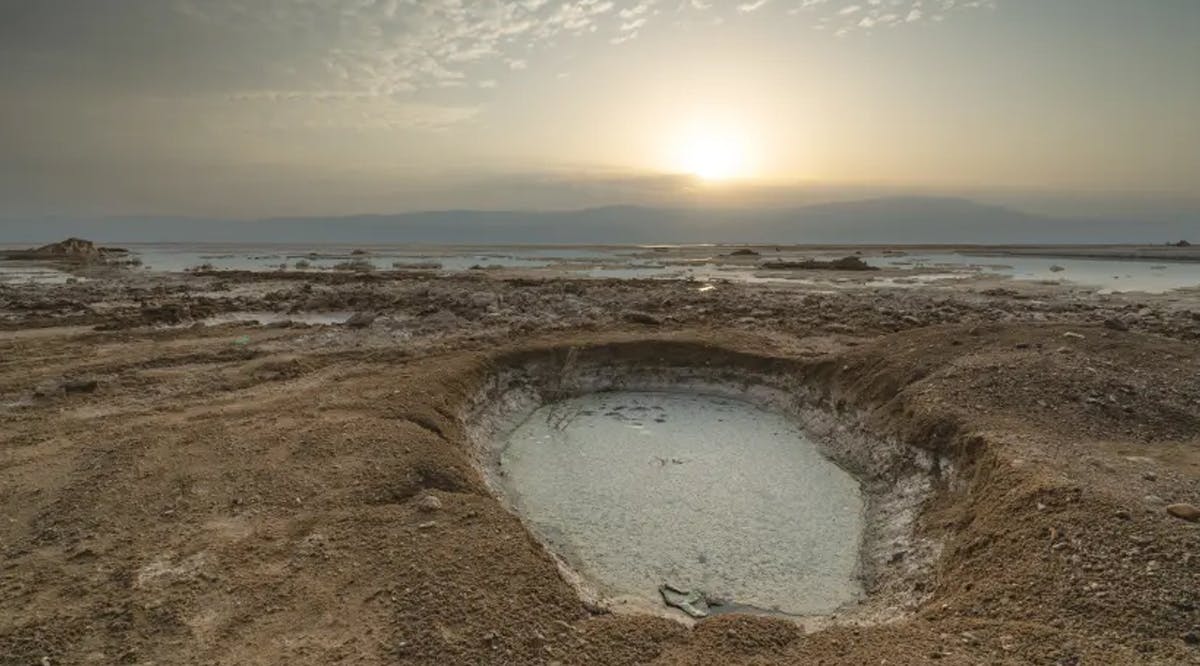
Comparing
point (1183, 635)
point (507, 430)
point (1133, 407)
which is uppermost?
point (1133, 407)

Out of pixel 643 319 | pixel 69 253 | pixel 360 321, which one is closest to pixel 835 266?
pixel 643 319

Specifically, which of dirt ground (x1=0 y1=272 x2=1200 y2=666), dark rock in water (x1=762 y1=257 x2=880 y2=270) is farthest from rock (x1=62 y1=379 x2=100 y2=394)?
dark rock in water (x1=762 y1=257 x2=880 y2=270)

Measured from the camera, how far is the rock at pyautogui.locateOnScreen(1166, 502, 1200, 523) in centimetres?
571

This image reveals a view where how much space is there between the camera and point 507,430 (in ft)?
41.1

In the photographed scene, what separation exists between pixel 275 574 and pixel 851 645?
200 inches

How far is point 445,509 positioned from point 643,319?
1257 cm

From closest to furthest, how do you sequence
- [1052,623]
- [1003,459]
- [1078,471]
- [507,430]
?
[1052,623]
[1078,471]
[1003,459]
[507,430]

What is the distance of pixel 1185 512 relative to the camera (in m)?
5.74

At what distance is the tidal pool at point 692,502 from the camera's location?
24.0ft

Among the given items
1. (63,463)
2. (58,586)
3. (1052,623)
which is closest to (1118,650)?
(1052,623)

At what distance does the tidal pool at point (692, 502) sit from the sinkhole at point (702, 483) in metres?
0.03

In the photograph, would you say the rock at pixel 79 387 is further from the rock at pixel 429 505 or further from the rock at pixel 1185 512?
the rock at pixel 1185 512

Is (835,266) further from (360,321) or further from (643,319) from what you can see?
(360,321)

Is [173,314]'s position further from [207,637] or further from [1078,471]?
[1078,471]
